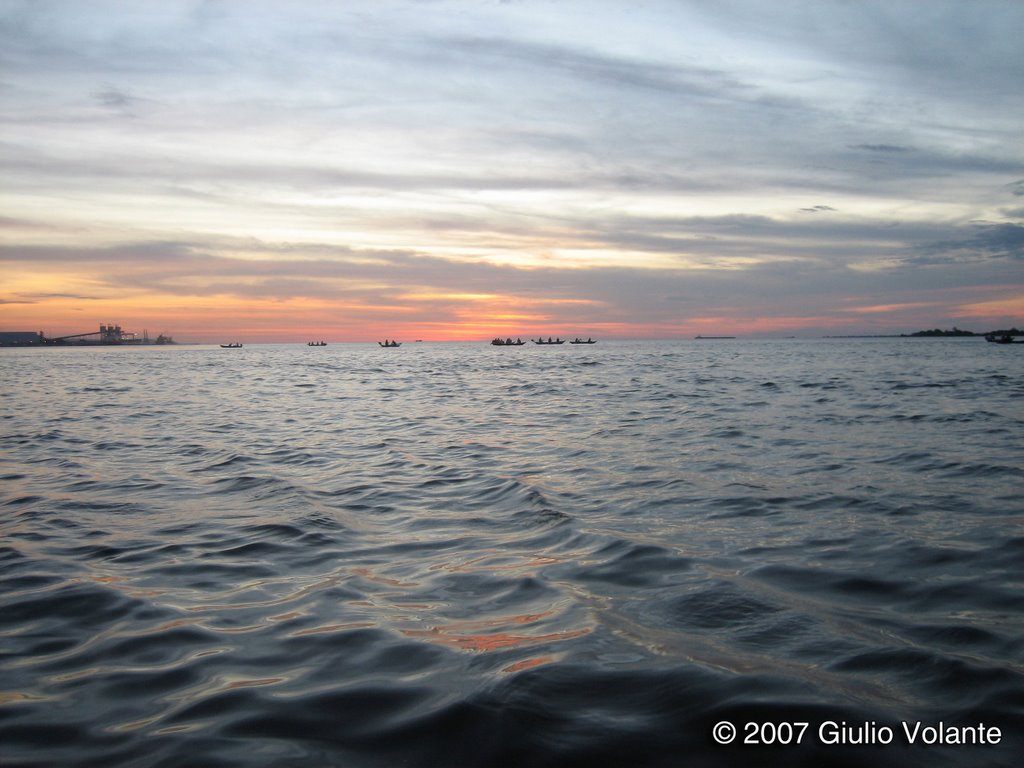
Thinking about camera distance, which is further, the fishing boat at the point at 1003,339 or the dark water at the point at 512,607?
the fishing boat at the point at 1003,339

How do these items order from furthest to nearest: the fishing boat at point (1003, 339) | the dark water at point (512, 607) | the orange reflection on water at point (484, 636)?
the fishing boat at point (1003, 339)
the orange reflection on water at point (484, 636)
the dark water at point (512, 607)

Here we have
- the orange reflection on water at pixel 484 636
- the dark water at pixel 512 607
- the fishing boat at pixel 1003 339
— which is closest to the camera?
the dark water at pixel 512 607

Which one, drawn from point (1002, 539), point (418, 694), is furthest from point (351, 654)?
point (1002, 539)

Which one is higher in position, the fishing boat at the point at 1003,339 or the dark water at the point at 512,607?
the fishing boat at the point at 1003,339

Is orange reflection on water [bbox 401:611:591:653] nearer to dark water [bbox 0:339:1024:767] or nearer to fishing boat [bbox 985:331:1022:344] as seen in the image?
dark water [bbox 0:339:1024:767]

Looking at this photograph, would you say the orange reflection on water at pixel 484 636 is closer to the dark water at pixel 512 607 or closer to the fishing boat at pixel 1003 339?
the dark water at pixel 512 607

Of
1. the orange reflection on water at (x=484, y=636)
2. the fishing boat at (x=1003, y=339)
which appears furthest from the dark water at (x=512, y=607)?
the fishing boat at (x=1003, y=339)

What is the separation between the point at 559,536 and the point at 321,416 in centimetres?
1856

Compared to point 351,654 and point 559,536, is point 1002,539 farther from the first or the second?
point 351,654

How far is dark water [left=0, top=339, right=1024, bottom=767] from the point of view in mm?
3909

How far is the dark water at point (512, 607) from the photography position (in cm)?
391

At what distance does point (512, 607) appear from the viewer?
19.8ft

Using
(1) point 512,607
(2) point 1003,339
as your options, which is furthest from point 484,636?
(2) point 1003,339

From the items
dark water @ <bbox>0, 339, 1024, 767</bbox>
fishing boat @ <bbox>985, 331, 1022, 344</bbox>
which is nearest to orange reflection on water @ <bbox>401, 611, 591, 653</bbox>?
dark water @ <bbox>0, 339, 1024, 767</bbox>
